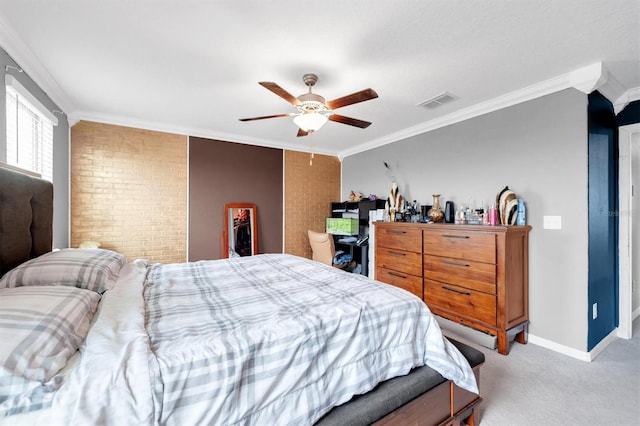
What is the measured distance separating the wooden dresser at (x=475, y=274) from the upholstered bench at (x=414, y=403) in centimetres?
109

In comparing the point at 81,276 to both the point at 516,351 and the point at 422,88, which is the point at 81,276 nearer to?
the point at 422,88

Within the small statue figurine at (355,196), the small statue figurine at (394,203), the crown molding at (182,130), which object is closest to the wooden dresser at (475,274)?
the small statue figurine at (394,203)

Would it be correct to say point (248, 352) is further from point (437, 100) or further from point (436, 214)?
point (437, 100)

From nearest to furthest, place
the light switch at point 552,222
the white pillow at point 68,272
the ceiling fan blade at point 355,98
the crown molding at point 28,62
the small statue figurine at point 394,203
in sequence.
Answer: the white pillow at point 68,272
the crown molding at point 28,62
the ceiling fan blade at point 355,98
the light switch at point 552,222
the small statue figurine at point 394,203

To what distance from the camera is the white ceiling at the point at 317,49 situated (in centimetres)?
165

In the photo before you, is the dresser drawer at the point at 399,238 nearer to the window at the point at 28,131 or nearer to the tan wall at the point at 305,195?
the tan wall at the point at 305,195

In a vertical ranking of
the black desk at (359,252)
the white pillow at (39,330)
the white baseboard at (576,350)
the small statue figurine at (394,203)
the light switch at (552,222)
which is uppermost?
the small statue figurine at (394,203)

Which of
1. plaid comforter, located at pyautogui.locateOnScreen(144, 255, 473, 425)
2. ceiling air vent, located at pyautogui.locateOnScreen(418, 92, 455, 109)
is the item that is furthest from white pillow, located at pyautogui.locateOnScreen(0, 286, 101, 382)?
ceiling air vent, located at pyautogui.locateOnScreen(418, 92, 455, 109)

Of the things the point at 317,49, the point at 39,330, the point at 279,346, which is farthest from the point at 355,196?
the point at 39,330

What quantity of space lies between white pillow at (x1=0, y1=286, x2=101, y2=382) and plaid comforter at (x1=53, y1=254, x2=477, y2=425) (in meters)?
0.07

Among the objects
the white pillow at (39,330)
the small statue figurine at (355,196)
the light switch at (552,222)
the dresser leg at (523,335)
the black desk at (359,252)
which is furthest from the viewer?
the small statue figurine at (355,196)

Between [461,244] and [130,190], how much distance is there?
4.01m

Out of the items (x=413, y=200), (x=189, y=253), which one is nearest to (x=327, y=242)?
(x=413, y=200)

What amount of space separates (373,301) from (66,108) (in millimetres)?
3826
